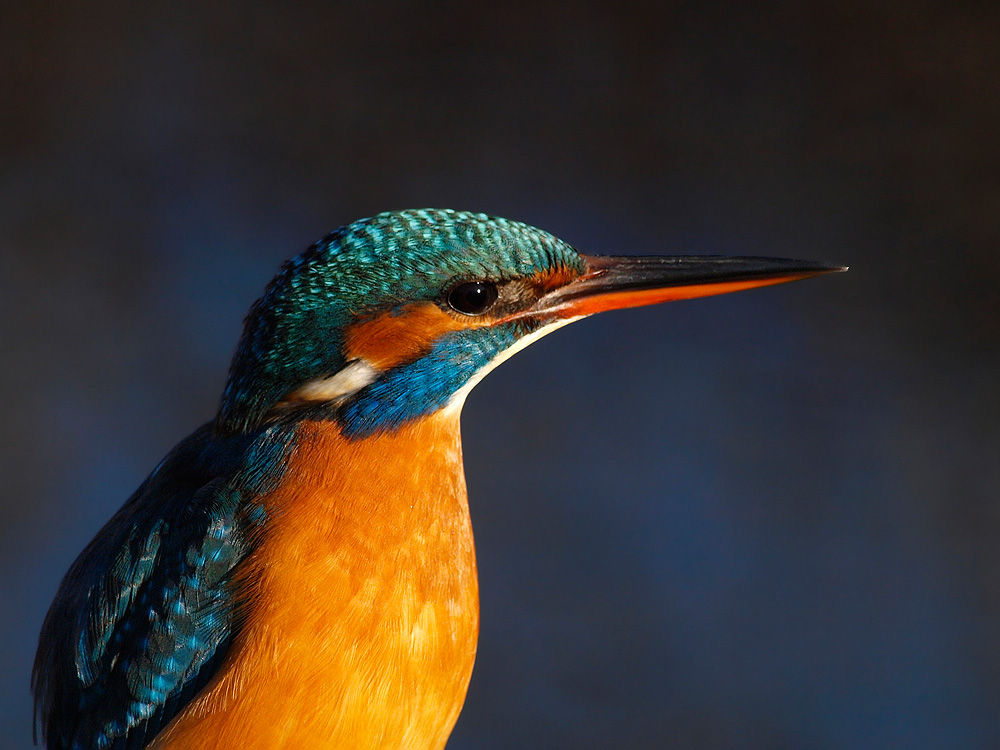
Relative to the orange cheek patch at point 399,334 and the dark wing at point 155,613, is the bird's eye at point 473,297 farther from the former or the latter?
the dark wing at point 155,613

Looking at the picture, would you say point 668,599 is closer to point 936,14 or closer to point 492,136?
point 492,136

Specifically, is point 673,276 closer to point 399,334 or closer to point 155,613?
point 399,334

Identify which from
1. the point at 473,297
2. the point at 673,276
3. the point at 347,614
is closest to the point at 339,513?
the point at 347,614

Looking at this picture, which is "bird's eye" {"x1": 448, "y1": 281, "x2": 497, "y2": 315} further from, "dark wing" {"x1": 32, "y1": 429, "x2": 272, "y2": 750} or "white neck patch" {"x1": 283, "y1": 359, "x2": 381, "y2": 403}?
"dark wing" {"x1": 32, "y1": 429, "x2": 272, "y2": 750}

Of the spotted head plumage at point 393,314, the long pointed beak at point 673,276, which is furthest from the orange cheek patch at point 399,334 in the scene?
the long pointed beak at point 673,276

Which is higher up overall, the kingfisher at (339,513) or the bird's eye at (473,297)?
the bird's eye at (473,297)

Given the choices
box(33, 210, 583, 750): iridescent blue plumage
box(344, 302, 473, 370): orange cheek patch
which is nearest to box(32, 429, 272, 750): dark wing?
box(33, 210, 583, 750): iridescent blue plumage

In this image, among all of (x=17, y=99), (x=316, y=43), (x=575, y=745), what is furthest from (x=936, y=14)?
(x=17, y=99)

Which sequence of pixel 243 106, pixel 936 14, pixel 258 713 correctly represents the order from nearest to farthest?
pixel 258 713 → pixel 936 14 → pixel 243 106
